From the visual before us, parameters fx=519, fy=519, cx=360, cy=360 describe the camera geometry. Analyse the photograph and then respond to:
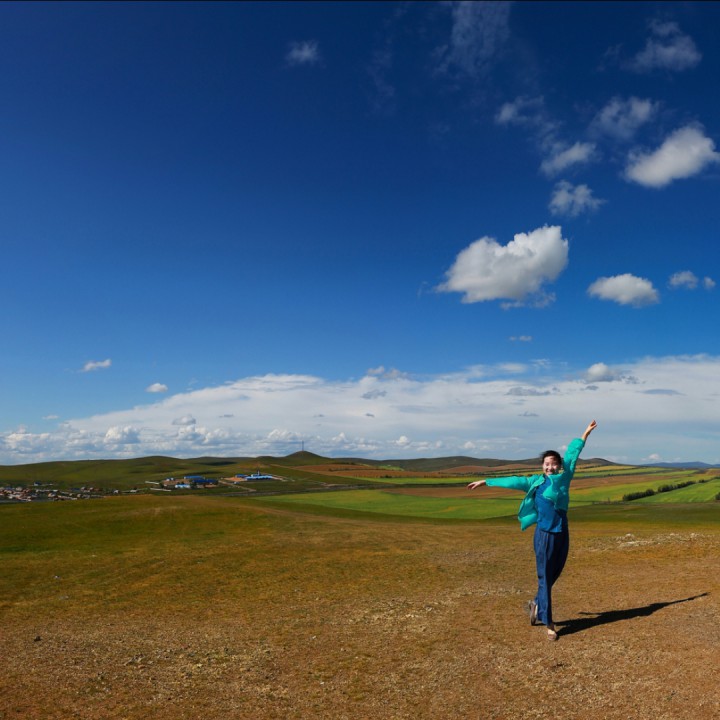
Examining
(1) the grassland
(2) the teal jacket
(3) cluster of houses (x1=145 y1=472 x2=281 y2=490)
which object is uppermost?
(2) the teal jacket

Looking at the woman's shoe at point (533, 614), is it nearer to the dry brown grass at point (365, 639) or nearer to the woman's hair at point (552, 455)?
the dry brown grass at point (365, 639)

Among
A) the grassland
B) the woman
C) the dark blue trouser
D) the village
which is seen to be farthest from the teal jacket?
the village

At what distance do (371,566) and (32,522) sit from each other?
27.8 m

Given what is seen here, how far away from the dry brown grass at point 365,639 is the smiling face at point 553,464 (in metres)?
3.05

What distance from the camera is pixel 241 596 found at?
1488 cm

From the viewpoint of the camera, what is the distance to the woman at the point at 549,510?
10.3 meters

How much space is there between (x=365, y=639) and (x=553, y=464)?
16.8 feet

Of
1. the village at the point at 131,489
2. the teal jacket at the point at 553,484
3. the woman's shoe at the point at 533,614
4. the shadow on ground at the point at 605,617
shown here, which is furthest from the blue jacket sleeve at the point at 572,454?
the village at the point at 131,489

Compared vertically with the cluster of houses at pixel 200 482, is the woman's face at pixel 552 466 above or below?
above

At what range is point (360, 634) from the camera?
10.7 metres

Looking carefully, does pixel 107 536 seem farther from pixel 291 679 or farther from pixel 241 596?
pixel 291 679

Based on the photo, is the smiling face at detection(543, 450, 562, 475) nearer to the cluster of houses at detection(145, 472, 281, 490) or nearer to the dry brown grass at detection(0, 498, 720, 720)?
the dry brown grass at detection(0, 498, 720, 720)

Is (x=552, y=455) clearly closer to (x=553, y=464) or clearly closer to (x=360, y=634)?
(x=553, y=464)

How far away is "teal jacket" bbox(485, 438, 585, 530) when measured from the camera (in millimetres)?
10320
